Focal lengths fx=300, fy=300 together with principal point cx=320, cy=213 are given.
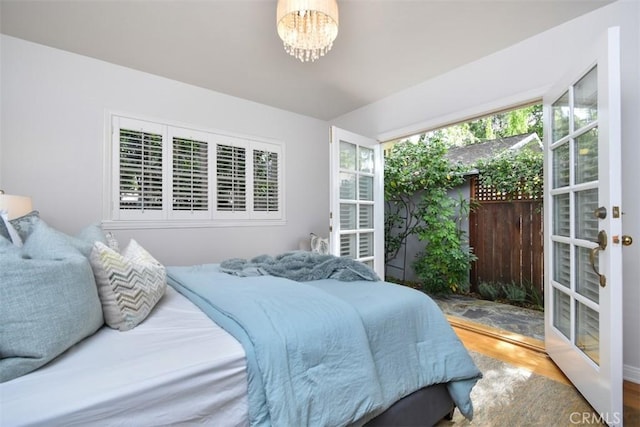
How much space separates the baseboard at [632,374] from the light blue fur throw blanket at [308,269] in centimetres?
173

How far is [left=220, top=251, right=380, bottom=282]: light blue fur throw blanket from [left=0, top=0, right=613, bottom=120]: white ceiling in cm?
170

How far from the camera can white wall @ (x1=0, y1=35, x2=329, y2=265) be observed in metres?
2.32

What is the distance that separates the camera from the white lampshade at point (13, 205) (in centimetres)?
177

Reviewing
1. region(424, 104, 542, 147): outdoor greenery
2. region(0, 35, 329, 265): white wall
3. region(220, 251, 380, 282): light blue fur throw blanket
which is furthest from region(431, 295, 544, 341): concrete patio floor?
region(424, 104, 542, 147): outdoor greenery

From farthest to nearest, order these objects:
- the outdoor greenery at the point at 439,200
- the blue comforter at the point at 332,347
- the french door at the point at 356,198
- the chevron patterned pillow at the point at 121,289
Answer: the outdoor greenery at the point at 439,200 < the french door at the point at 356,198 < the chevron patterned pillow at the point at 121,289 < the blue comforter at the point at 332,347

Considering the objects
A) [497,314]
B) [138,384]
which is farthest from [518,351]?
[138,384]

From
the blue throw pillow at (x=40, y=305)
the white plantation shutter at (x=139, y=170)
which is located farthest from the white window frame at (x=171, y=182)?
the blue throw pillow at (x=40, y=305)

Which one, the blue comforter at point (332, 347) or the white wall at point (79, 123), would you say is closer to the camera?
the blue comforter at point (332, 347)

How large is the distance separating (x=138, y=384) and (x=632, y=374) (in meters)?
2.77

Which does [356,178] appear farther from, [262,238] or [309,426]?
[309,426]

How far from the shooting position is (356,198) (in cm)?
346

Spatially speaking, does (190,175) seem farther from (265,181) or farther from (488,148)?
(488,148)

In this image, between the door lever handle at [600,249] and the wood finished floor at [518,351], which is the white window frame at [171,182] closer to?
the wood finished floor at [518,351]

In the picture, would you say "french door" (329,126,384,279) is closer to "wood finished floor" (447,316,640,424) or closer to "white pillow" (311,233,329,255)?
"white pillow" (311,233,329,255)
